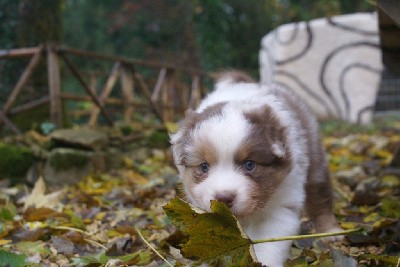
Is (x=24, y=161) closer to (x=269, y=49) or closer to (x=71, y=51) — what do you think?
(x=71, y=51)

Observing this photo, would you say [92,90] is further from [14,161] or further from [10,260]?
[10,260]

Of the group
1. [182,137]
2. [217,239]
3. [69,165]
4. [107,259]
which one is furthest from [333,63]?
[217,239]

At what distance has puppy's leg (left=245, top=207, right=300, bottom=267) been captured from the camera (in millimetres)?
2508

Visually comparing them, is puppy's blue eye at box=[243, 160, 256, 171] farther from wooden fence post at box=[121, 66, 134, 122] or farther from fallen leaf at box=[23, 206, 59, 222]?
wooden fence post at box=[121, 66, 134, 122]

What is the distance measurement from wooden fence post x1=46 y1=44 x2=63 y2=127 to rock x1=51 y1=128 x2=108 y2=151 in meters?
0.26

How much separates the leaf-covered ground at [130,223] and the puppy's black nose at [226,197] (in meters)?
0.38

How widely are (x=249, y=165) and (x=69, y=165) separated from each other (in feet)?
11.5

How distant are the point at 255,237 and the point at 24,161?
11.7ft

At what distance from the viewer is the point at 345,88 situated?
1433cm

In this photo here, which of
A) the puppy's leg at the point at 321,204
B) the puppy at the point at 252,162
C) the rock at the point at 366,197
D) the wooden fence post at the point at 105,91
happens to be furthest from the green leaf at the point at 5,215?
the wooden fence post at the point at 105,91

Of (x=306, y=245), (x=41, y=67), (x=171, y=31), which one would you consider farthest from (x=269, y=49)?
(x=306, y=245)

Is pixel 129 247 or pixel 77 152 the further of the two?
pixel 77 152

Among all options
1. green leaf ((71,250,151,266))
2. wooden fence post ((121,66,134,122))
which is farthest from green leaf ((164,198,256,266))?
wooden fence post ((121,66,134,122))

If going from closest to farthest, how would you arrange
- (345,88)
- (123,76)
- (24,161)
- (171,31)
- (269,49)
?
(24,161) → (123,76) → (345,88) → (269,49) → (171,31)
